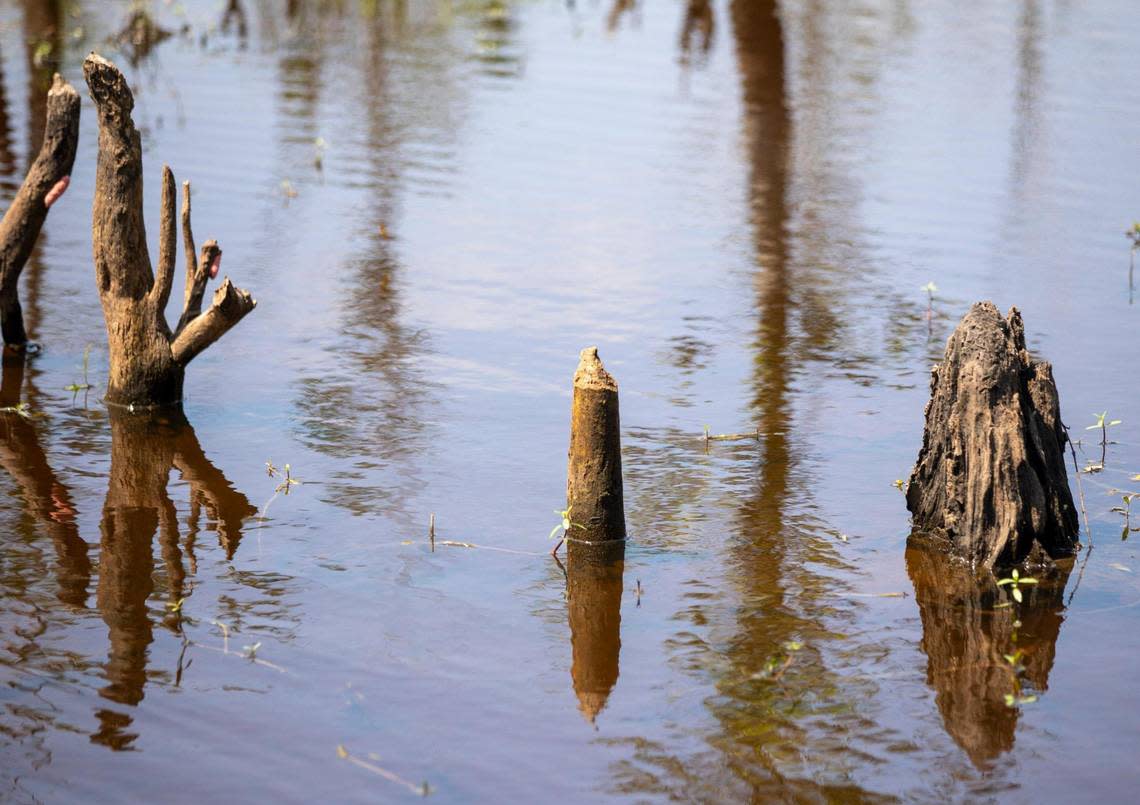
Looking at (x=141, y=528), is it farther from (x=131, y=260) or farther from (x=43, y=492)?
(x=131, y=260)

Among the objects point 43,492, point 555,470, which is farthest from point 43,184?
point 555,470

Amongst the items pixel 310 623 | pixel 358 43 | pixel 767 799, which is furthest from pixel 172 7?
pixel 767 799

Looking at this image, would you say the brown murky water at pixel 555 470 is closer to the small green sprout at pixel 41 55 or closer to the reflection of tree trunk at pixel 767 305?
the reflection of tree trunk at pixel 767 305

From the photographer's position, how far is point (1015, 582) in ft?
Answer: 23.3

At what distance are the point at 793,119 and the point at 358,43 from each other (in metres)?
8.65

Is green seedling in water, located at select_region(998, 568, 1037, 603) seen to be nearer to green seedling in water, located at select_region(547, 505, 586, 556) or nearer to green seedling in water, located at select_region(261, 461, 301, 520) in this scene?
green seedling in water, located at select_region(547, 505, 586, 556)

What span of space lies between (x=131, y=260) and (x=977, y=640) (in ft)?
18.2

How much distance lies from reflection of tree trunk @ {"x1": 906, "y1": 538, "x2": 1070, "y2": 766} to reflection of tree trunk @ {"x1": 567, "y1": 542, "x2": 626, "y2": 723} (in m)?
1.45

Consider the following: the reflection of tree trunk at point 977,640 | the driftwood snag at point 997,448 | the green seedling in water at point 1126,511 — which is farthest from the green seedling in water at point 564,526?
the green seedling in water at point 1126,511

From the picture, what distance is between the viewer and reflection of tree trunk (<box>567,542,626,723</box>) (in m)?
6.46

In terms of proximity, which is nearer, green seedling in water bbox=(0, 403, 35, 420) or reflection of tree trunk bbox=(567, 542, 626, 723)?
reflection of tree trunk bbox=(567, 542, 626, 723)

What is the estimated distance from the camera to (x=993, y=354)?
24.0 ft

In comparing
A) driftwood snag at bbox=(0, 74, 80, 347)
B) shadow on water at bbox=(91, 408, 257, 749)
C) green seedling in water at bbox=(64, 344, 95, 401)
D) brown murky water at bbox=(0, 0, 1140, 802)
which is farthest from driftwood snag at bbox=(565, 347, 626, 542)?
driftwood snag at bbox=(0, 74, 80, 347)

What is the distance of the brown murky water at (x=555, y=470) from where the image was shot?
599 centimetres
